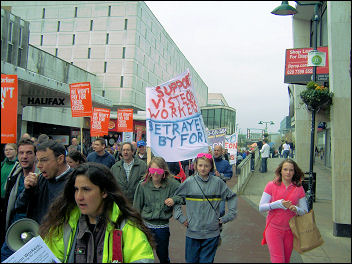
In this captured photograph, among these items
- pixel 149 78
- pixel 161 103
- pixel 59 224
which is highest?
pixel 149 78

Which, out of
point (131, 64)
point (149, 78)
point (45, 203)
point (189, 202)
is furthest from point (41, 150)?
point (149, 78)

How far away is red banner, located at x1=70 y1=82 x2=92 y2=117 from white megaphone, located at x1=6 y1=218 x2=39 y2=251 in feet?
28.3

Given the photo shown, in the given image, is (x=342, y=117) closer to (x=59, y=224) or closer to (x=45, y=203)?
(x=59, y=224)

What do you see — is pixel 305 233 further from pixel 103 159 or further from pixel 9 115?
pixel 103 159

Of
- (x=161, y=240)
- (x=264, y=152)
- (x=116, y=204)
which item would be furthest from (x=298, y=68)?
(x=116, y=204)

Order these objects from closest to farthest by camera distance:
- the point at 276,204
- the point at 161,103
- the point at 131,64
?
the point at 276,204
the point at 161,103
the point at 131,64

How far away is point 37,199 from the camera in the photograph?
10.8 feet

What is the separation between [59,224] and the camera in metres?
2.20

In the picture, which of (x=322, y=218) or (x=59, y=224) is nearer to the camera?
(x=59, y=224)

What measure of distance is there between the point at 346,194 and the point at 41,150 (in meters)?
2.91

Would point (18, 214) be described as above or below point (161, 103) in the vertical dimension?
below

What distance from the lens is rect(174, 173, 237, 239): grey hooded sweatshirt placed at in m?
3.89

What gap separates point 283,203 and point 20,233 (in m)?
2.72

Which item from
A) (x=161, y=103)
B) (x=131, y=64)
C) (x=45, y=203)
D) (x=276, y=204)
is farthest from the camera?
(x=131, y=64)
